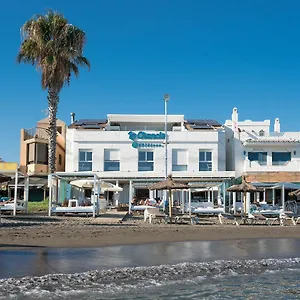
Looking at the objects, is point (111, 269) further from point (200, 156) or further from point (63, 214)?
point (200, 156)

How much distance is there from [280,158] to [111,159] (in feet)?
46.6

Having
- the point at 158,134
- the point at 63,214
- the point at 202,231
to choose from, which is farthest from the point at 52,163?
the point at 202,231

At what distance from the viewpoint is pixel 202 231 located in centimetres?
1745

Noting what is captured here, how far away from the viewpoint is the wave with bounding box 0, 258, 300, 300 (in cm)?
798

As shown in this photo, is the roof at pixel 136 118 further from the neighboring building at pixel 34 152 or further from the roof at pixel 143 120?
the neighboring building at pixel 34 152

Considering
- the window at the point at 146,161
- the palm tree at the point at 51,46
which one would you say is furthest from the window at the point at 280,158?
the palm tree at the point at 51,46

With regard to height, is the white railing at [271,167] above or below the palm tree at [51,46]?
below

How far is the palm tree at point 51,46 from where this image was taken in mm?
29734

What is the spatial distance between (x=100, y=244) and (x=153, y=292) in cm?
547

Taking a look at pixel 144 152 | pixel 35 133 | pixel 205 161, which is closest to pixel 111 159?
pixel 144 152

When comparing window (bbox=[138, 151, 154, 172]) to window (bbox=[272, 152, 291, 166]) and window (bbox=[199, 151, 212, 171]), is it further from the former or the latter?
window (bbox=[272, 152, 291, 166])

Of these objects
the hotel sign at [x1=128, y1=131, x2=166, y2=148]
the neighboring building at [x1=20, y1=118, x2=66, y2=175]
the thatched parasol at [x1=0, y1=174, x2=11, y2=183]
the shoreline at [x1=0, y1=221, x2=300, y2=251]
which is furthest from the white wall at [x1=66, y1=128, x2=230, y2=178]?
the shoreline at [x1=0, y1=221, x2=300, y2=251]

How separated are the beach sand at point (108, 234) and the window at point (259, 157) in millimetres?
19386

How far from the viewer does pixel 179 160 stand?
127ft
